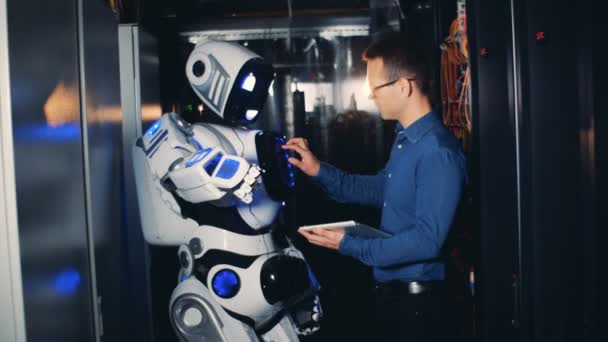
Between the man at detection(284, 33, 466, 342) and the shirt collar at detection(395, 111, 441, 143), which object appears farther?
the shirt collar at detection(395, 111, 441, 143)

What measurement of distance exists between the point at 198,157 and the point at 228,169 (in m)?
0.14

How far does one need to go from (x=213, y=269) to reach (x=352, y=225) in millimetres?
589

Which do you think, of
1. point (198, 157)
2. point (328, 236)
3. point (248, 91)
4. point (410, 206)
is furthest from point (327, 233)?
point (248, 91)

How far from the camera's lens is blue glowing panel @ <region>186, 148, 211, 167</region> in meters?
1.89

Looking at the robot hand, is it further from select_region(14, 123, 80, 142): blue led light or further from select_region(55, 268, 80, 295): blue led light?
select_region(14, 123, 80, 142): blue led light

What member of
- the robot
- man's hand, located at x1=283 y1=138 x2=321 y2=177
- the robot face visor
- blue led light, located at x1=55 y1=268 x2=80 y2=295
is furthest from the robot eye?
blue led light, located at x1=55 y1=268 x2=80 y2=295

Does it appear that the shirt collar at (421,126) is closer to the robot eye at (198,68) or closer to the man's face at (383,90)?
the man's face at (383,90)

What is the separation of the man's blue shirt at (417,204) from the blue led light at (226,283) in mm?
471

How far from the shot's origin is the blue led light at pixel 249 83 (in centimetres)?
210

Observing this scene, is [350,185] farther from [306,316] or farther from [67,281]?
[67,281]

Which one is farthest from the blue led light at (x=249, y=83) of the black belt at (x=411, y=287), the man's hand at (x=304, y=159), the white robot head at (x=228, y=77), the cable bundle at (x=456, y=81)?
the cable bundle at (x=456, y=81)

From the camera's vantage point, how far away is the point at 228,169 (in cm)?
185

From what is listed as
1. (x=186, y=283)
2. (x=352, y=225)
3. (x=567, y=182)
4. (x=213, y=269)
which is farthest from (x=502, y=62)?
(x=186, y=283)

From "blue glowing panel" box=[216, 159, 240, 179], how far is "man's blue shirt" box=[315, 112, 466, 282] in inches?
18.8
